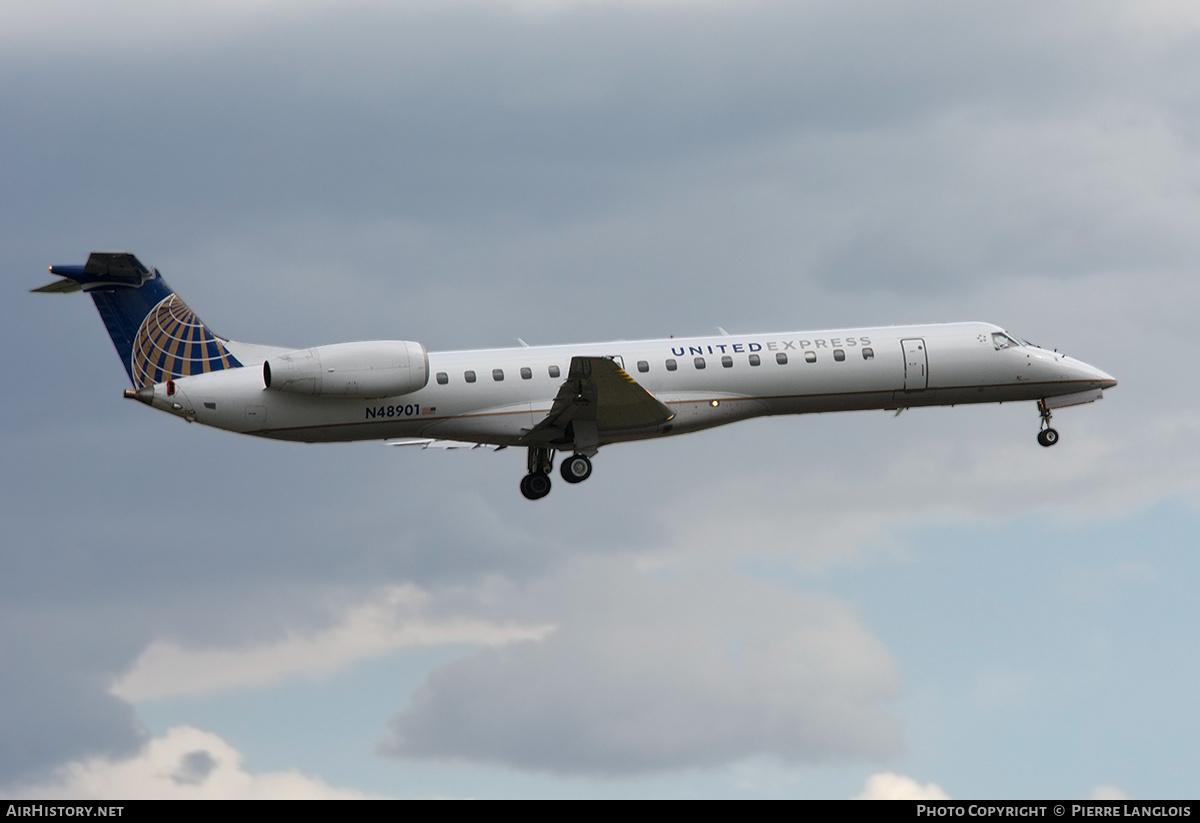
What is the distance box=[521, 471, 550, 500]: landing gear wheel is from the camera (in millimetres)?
41812

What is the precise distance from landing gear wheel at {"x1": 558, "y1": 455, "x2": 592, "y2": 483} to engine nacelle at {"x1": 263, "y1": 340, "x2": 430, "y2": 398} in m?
4.32

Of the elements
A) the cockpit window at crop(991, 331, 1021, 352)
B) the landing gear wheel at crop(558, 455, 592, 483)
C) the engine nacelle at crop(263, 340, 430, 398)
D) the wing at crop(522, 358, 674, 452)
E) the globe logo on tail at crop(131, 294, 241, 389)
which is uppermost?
the cockpit window at crop(991, 331, 1021, 352)

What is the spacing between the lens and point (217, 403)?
38.7m

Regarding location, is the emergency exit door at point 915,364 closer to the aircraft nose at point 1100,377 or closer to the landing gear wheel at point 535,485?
the aircraft nose at point 1100,377

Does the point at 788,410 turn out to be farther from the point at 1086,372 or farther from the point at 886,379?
the point at 1086,372

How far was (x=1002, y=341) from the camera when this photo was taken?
43.3 metres

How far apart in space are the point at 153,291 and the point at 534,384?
9193 millimetres

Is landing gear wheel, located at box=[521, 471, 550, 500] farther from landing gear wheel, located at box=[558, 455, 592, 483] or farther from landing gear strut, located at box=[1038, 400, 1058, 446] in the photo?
landing gear strut, located at box=[1038, 400, 1058, 446]

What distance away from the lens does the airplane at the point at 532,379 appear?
126 ft

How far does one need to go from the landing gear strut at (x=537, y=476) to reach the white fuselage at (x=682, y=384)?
58.2 inches

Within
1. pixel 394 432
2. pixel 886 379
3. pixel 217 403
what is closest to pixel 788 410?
pixel 886 379

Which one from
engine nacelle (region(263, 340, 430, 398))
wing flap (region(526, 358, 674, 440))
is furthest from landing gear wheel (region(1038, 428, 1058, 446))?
engine nacelle (region(263, 340, 430, 398))

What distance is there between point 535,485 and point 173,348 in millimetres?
9424
